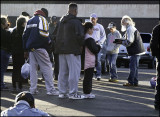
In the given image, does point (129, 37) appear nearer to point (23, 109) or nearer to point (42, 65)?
point (42, 65)

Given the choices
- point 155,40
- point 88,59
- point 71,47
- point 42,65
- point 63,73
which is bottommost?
point 63,73

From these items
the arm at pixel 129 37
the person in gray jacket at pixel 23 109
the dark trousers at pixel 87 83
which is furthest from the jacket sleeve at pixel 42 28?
the person in gray jacket at pixel 23 109

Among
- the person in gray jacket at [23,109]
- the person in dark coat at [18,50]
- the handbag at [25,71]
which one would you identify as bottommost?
the person in gray jacket at [23,109]

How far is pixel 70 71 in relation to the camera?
987cm

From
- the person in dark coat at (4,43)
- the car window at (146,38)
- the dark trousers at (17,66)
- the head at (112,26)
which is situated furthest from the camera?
the car window at (146,38)

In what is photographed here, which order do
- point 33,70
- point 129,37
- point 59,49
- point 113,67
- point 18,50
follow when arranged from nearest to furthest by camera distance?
point 59,49, point 33,70, point 18,50, point 129,37, point 113,67

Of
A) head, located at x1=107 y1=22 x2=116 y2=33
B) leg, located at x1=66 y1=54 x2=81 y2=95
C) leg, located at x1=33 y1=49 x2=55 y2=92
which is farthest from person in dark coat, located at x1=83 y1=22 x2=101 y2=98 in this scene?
head, located at x1=107 y1=22 x2=116 y2=33

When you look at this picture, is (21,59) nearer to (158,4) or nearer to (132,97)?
(132,97)

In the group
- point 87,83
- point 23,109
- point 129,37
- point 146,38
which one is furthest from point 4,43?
point 146,38

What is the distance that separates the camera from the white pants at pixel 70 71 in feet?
32.3

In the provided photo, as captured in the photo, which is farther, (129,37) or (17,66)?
(129,37)

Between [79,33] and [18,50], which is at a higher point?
[79,33]

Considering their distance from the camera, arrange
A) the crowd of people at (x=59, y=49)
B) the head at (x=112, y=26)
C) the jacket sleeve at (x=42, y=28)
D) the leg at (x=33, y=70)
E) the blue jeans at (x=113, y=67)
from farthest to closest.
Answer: the head at (x=112, y=26) → the blue jeans at (x=113, y=67) → the leg at (x=33, y=70) → the jacket sleeve at (x=42, y=28) → the crowd of people at (x=59, y=49)

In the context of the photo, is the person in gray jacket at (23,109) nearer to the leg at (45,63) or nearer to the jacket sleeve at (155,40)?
the jacket sleeve at (155,40)
